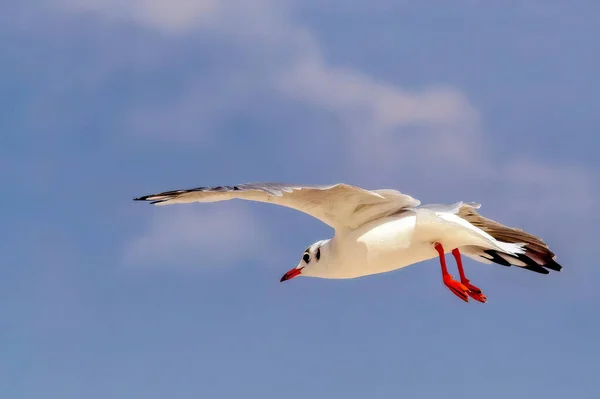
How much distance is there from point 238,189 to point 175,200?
79cm

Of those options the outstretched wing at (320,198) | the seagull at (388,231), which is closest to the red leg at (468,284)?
the seagull at (388,231)

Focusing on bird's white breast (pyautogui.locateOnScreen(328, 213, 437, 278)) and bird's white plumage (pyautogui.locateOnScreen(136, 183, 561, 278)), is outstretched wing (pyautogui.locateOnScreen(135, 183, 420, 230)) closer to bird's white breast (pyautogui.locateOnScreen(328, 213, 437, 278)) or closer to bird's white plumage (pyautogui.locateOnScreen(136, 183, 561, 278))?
bird's white plumage (pyautogui.locateOnScreen(136, 183, 561, 278))

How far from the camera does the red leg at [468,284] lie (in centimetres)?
1472

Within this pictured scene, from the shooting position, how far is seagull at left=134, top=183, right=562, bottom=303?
45.2ft

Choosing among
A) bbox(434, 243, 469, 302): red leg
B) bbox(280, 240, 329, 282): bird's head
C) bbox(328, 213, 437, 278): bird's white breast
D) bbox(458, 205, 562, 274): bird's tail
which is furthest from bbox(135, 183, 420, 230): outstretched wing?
bbox(458, 205, 562, 274): bird's tail

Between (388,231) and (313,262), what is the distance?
4.62 ft

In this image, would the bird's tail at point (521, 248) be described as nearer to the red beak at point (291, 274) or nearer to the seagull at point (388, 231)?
the seagull at point (388, 231)

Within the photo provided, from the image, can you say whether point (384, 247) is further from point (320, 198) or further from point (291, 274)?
point (291, 274)

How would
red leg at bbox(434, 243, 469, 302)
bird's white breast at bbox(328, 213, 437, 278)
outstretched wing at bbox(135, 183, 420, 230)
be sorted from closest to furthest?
outstretched wing at bbox(135, 183, 420, 230)
bird's white breast at bbox(328, 213, 437, 278)
red leg at bbox(434, 243, 469, 302)

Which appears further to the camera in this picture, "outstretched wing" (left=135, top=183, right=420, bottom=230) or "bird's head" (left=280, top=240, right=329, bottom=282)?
"bird's head" (left=280, top=240, right=329, bottom=282)

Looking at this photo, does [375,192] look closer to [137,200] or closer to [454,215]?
[454,215]

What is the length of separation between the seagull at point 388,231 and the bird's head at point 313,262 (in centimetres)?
1

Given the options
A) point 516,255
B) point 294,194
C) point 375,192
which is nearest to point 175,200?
point 294,194

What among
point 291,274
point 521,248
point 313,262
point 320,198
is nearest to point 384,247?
point 320,198
